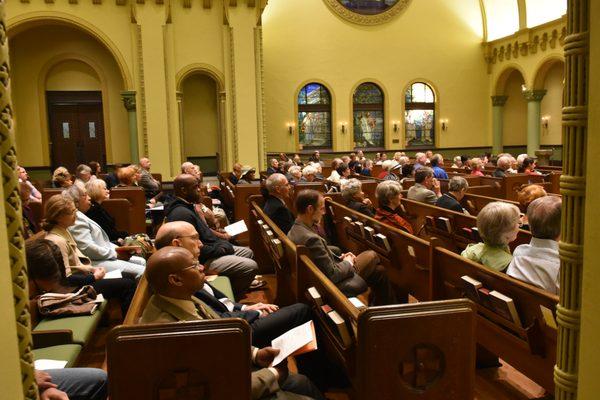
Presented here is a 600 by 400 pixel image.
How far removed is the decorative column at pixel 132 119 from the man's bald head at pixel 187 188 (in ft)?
29.8

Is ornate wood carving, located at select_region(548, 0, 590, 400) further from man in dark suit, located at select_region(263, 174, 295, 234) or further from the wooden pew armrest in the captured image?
man in dark suit, located at select_region(263, 174, 295, 234)

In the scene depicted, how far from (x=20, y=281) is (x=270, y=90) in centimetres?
1672

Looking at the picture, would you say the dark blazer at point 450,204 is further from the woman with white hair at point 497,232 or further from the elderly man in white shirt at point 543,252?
the elderly man in white shirt at point 543,252

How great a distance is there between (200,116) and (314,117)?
4.32m

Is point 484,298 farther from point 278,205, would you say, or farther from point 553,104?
point 553,104

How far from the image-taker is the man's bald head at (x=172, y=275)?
8.04 feet

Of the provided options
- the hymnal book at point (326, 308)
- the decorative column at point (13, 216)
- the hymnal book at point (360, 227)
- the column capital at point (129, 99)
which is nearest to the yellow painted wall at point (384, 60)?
the column capital at point (129, 99)

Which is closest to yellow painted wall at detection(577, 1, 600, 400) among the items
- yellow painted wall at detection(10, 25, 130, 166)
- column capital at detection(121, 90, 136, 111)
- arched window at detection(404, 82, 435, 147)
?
column capital at detection(121, 90, 136, 111)

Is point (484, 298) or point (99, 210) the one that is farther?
point (99, 210)

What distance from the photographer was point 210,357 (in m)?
2.06

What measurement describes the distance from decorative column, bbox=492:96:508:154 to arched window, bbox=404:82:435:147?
223 centimetres

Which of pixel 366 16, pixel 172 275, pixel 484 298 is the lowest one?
pixel 484 298

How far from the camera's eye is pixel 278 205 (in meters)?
5.65

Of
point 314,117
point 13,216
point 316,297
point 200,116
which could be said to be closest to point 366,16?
point 314,117
